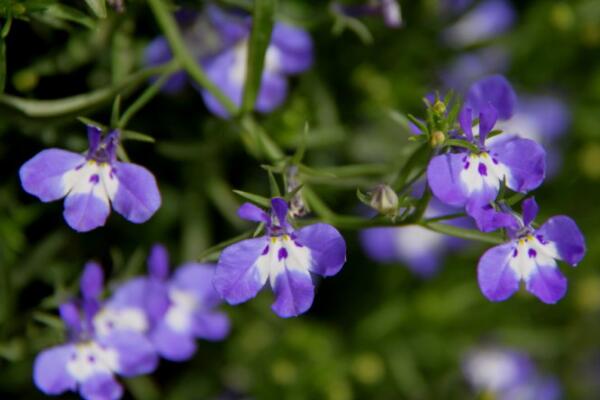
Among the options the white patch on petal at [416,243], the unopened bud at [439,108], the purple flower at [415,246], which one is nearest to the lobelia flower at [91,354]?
the unopened bud at [439,108]

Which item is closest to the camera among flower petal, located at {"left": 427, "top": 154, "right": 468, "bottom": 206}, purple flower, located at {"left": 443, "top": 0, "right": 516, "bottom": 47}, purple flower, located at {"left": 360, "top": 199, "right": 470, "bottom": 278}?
flower petal, located at {"left": 427, "top": 154, "right": 468, "bottom": 206}

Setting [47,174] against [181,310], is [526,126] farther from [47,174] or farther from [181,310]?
[47,174]

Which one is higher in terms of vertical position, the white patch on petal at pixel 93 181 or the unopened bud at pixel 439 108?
the unopened bud at pixel 439 108

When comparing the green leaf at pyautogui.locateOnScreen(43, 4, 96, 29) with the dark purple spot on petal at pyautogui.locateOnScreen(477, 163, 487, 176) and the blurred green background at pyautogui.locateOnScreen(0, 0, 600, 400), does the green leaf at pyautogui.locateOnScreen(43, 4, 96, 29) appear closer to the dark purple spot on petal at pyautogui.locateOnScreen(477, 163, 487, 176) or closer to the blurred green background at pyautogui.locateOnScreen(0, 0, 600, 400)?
the blurred green background at pyautogui.locateOnScreen(0, 0, 600, 400)

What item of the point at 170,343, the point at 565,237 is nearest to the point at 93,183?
the point at 170,343

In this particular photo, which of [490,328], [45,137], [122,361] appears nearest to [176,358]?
[122,361]

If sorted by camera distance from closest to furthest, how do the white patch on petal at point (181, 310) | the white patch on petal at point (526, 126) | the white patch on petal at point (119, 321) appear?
the white patch on petal at point (119, 321) < the white patch on petal at point (181, 310) < the white patch on petal at point (526, 126)

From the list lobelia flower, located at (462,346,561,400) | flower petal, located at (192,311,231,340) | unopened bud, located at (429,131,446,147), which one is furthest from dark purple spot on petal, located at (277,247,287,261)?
lobelia flower, located at (462,346,561,400)

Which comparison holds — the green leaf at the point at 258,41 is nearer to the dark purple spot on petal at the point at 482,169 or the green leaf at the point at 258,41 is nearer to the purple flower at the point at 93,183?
the purple flower at the point at 93,183
